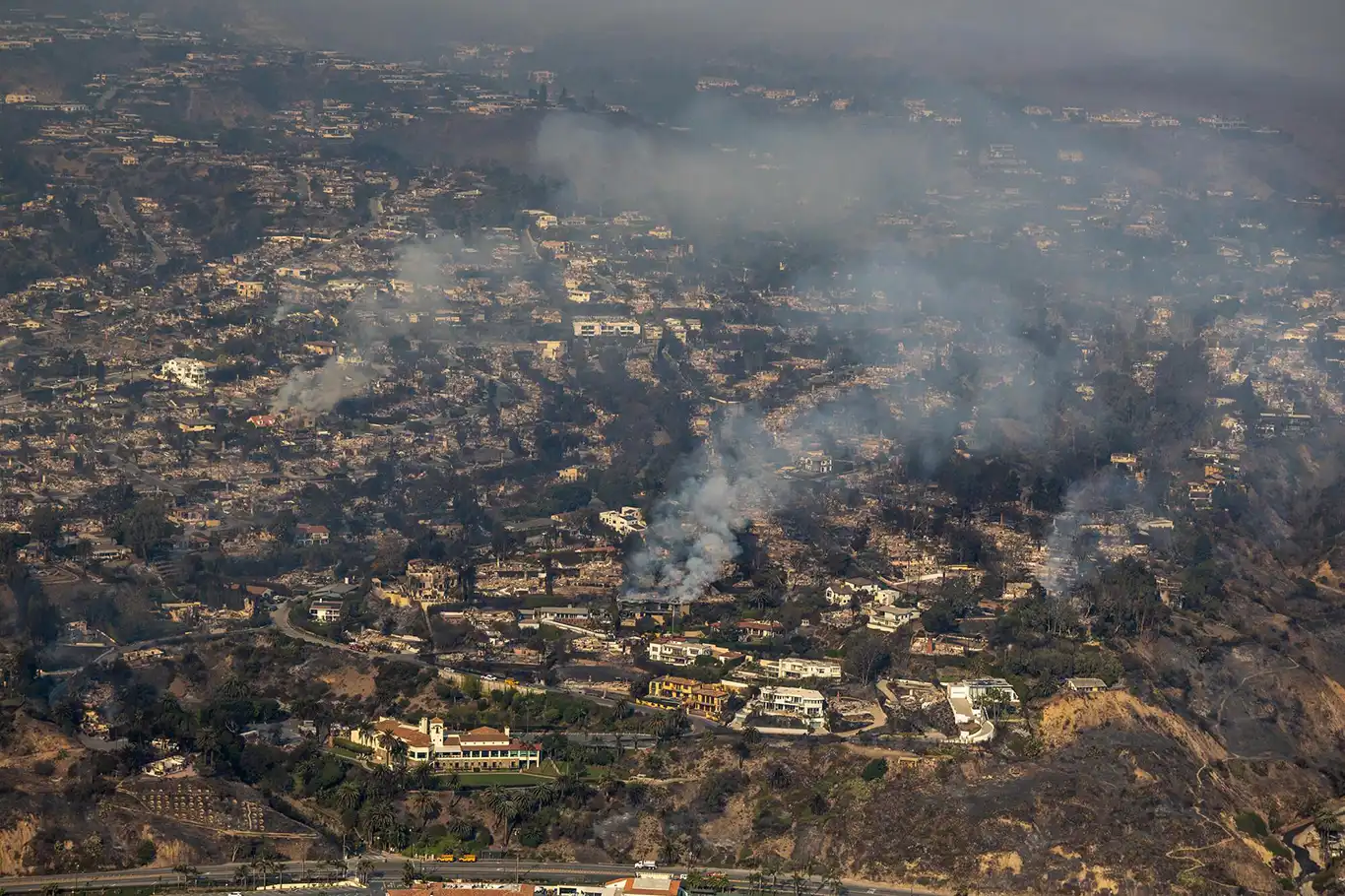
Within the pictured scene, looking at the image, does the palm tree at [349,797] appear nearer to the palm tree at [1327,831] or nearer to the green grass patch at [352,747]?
the green grass patch at [352,747]

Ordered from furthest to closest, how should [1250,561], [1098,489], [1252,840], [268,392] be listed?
[268,392], [1098,489], [1250,561], [1252,840]

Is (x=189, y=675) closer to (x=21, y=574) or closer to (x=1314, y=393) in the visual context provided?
(x=21, y=574)

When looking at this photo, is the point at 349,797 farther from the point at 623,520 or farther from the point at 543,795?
the point at 623,520

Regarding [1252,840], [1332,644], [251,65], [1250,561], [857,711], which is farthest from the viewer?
[251,65]

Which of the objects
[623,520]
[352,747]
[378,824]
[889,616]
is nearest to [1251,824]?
[889,616]

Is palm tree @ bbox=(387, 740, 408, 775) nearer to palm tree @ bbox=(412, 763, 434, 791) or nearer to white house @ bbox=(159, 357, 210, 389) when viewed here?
palm tree @ bbox=(412, 763, 434, 791)

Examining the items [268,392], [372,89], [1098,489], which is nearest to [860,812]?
[1098,489]

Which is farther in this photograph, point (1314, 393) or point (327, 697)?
point (1314, 393)
